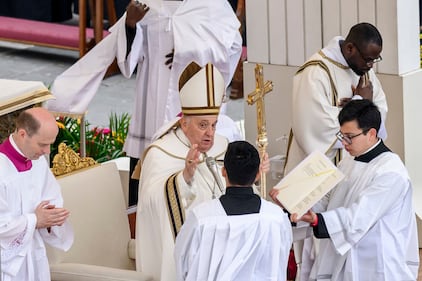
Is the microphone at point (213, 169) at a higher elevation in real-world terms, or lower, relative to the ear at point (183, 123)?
lower

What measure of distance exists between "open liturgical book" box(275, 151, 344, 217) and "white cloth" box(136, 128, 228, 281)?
0.37m

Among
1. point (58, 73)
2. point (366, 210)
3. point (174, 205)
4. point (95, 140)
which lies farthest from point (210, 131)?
point (58, 73)

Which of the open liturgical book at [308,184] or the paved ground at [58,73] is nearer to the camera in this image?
the open liturgical book at [308,184]

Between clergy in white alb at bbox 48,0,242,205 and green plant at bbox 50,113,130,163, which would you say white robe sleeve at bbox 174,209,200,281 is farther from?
green plant at bbox 50,113,130,163

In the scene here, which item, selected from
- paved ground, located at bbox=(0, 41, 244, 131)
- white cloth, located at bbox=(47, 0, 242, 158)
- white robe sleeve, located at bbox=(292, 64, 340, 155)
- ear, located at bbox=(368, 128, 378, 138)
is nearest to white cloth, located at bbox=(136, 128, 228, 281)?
ear, located at bbox=(368, 128, 378, 138)

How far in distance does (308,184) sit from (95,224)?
1.24 metres

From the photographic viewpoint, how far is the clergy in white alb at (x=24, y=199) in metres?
5.84

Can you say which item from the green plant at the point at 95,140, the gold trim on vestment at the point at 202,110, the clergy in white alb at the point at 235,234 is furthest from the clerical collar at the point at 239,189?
the green plant at the point at 95,140

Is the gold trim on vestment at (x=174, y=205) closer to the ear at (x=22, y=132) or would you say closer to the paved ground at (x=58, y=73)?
the ear at (x=22, y=132)

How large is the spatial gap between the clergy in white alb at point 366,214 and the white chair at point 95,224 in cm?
99

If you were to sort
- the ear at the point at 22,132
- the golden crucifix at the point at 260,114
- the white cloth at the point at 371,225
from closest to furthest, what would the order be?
the ear at the point at 22,132, the white cloth at the point at 371,225, the golden crucifix at the point at 260,114

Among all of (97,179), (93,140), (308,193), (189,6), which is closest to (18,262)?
(97,179)

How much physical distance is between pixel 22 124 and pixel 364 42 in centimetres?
198

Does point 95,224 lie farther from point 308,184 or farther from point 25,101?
point 308,184
